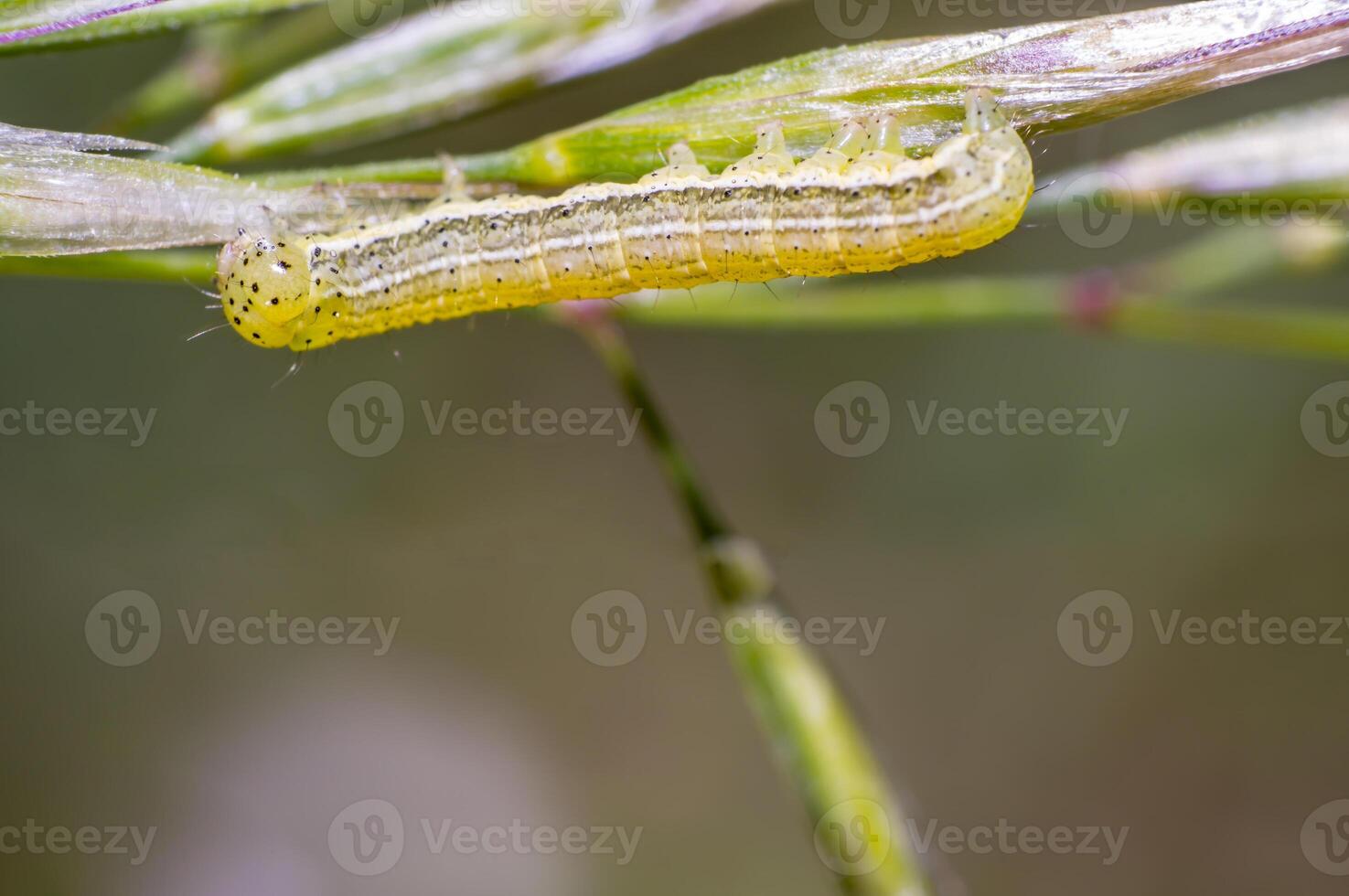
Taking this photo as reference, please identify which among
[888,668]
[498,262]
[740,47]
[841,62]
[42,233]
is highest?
[740,47]

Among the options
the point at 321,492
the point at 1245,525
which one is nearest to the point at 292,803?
the point at 321,492

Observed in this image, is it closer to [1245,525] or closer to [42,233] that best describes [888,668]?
[1245,525]

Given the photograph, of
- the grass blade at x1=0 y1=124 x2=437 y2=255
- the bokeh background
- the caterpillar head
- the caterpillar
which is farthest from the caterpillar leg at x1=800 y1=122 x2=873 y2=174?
the bokeh background

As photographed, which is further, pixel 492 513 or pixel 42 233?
pixel 492 513

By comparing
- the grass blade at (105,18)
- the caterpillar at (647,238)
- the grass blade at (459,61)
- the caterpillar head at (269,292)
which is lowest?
the grass blade at (105,18)

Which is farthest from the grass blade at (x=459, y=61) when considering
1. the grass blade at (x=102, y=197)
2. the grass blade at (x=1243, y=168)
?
the grass blade at (x=1243, y=168)

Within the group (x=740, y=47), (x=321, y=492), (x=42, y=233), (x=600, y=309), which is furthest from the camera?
(x=321, y=492)

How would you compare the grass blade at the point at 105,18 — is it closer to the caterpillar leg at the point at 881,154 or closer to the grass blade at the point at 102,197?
the grass blade at the point at 102,197

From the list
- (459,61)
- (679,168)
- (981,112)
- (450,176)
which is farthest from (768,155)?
(459,61)
